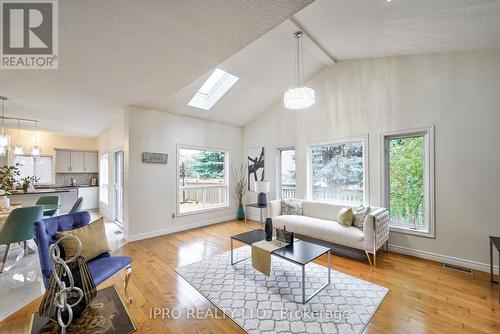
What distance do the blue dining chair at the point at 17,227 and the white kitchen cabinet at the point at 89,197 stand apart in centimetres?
429

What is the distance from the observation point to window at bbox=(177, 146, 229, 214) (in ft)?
16.8

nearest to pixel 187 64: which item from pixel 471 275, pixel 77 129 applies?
pixel 471 275

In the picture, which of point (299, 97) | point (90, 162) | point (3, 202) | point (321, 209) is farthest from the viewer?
point (90, 162)

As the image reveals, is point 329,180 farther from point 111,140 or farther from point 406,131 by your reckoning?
point 111,140

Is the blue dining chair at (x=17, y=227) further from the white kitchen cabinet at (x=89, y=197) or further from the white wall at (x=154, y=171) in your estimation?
the white kitchen cabinet at (x=89, y=197)

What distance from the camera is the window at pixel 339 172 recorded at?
4.05 metres

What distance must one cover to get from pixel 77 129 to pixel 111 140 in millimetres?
1116

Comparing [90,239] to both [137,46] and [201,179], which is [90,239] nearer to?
[137,46]

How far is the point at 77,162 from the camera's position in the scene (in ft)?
23.5

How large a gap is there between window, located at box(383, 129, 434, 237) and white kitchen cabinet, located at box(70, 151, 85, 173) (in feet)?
29.3

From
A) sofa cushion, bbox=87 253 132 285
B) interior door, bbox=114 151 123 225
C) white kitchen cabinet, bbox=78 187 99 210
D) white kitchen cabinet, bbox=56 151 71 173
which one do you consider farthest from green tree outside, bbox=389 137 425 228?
white kitchen cabinet, bbox=56 151 71 173

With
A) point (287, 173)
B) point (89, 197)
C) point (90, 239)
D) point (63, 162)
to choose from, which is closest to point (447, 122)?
point (287, 173)

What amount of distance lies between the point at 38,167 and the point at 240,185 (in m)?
6.51

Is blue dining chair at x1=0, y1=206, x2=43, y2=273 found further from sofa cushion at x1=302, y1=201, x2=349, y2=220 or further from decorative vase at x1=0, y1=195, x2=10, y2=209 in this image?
sofa cushion at x1=302, y1=201, x2=349, y2=220
